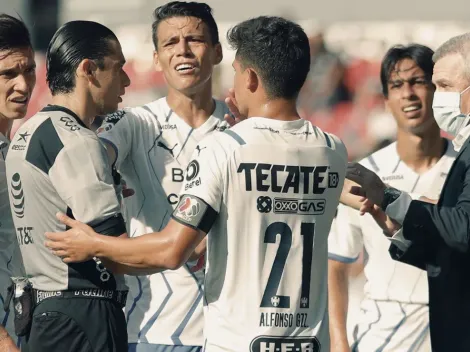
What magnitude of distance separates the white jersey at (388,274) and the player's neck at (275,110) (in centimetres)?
225

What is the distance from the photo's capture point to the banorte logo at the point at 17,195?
4734mm

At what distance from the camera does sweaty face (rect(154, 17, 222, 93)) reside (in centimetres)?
609

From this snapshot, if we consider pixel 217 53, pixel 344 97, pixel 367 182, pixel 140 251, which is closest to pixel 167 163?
pixel 217 53

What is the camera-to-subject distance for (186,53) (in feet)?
20.0

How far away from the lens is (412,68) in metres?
6.98

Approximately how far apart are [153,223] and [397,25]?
964 centimetres

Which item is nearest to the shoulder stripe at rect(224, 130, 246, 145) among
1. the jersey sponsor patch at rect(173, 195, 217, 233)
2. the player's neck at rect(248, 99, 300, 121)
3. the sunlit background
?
the player's neck at rect(248, 99, 300, 121)

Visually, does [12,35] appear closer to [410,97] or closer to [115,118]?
[115,118]

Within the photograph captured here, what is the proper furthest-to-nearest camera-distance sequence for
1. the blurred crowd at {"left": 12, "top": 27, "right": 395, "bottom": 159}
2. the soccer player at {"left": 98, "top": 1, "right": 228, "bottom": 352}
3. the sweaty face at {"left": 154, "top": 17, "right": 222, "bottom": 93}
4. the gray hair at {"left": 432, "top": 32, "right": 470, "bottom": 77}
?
the blurred crowd at {"left": 12, "top": 27, "right": 395, "bottom": 159} < the sweaty face at {"left": 154, "top": 17, "right": 222, "bottom": 93} < the soccer player at {"left": 98, "top": 1, "right": 228, "bottom": 352} < the gray hair at {"left": 432, "top": 32, "right": 470, "bottom": 77}

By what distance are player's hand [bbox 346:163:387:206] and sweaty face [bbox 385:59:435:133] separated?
1685mm

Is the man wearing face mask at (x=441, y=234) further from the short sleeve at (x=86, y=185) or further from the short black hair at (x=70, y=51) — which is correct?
the short black hair at (x=70, y=51)

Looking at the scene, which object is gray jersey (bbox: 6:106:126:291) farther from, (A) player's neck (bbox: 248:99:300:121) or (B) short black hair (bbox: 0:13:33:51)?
(B) short black hair (bbox: 0:13:33:51)

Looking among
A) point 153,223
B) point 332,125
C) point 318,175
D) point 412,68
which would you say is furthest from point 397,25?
point 318,175

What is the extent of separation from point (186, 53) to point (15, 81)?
100 centimetres
